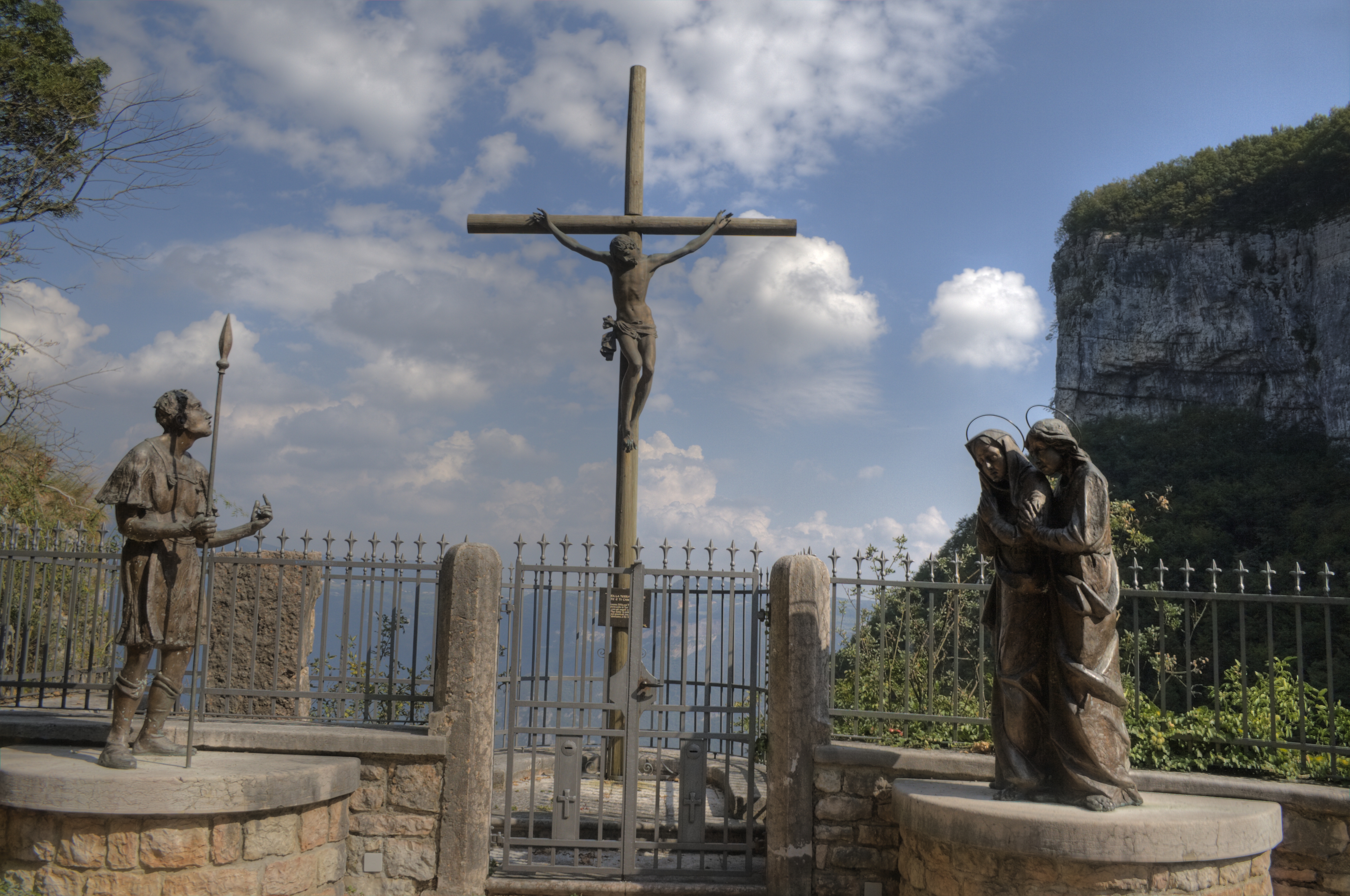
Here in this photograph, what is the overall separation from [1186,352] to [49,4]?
52230mm

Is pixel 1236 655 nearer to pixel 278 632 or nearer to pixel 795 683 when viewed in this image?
pixel 795 683

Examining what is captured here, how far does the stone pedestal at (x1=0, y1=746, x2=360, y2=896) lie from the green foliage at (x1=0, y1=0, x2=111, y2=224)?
27.3 feet

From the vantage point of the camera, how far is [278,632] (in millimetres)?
5840

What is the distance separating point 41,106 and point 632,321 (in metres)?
9.01

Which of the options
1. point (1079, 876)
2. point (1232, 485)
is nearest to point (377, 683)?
point (1079, 876)

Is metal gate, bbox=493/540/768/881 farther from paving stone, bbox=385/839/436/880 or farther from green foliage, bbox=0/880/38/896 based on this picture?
green foliage, bbox=0/880/38/896

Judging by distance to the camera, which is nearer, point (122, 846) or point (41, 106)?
point (122, 846)

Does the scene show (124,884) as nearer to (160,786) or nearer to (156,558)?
(160,786)

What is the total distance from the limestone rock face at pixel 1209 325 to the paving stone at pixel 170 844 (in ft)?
159

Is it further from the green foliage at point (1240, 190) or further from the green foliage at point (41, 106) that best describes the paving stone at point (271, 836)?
the green foliage at point (1240, 190)

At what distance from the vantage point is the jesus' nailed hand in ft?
23.0

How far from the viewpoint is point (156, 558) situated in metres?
4.90

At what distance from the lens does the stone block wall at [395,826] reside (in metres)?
5.56

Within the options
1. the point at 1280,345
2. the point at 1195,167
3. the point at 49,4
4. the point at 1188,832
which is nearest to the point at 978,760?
the point at 1188,832
